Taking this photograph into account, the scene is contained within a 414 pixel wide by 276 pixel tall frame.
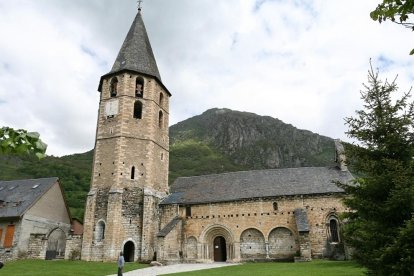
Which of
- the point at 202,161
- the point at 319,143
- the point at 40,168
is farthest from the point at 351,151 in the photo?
the point at 319,143

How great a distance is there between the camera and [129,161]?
28.2 m

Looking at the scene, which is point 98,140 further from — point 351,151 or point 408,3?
point 408,3

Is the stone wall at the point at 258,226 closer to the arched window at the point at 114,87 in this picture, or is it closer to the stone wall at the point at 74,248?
the stone wall at the point at 74,248

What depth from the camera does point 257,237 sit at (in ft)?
87.0

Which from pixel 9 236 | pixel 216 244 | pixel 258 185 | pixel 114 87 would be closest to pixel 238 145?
pixel 114 87

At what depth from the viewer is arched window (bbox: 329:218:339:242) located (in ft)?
83.3

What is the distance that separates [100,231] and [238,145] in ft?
387

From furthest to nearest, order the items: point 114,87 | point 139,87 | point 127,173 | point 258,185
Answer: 1. point 114,87
2. point 139,87
3. point 258,185
4. point 127,173

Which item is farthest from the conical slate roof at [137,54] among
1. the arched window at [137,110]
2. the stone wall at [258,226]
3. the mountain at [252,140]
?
the mountain at [252,140]

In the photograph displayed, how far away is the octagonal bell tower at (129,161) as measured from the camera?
26.2 meters

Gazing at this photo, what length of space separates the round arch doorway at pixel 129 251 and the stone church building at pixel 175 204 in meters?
0.08

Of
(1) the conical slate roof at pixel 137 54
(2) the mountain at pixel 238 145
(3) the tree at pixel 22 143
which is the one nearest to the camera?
(3) the tree at pixel 22 143

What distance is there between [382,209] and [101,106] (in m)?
25.7

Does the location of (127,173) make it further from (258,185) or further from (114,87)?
(258,185)
